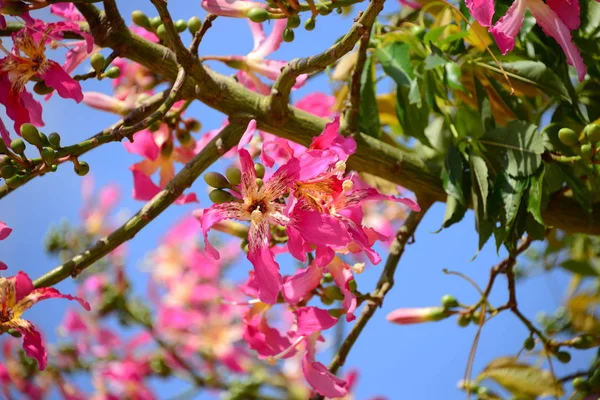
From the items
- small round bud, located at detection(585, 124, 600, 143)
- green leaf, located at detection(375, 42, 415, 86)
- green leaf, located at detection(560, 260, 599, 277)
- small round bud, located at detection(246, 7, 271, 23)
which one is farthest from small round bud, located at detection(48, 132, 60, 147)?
green leaf, located at detection(560, 260, 599, 277)

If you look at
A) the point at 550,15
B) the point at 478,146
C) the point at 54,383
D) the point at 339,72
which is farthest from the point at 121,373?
the point at 550,15

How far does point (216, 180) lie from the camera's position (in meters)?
0.74

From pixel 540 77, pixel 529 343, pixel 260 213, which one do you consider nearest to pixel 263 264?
pixel 260 213

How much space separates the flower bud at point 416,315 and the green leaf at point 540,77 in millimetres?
366

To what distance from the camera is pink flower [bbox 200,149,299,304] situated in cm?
72

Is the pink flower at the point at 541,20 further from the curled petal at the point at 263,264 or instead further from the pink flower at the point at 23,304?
the pink flower at the point at 23,304

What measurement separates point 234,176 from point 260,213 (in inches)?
2.0

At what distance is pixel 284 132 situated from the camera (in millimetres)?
908

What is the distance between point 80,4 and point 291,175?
0.31 m

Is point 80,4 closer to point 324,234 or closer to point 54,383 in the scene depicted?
point 324,234

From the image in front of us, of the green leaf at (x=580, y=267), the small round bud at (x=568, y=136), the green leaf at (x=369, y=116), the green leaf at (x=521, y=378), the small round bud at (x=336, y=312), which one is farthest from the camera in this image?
the green leaf at (x=580, y=267)

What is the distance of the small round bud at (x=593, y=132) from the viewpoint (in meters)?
0.78

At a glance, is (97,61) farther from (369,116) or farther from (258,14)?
(369,116)

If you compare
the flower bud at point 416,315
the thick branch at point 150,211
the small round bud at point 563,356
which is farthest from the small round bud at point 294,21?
the small round bud at point 563,356
